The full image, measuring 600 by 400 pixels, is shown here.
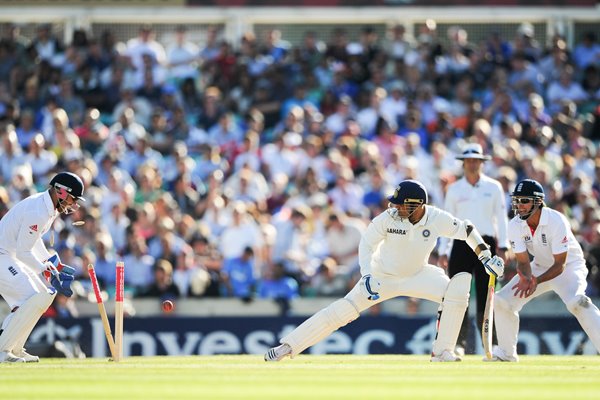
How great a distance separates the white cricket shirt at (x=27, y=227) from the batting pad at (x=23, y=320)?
1.35ft

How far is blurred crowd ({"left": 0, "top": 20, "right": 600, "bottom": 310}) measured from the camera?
19.8 metres

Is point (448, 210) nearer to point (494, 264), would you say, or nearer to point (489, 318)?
point (489, 318)

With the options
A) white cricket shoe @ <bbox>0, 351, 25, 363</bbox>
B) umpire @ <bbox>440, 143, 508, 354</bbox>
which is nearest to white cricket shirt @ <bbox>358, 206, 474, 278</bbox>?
umpire @ <bbox>440, 143, 508, 354</bbox>

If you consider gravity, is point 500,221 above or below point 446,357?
above

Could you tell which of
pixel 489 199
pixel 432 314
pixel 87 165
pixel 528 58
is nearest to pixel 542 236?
pixel 489 199

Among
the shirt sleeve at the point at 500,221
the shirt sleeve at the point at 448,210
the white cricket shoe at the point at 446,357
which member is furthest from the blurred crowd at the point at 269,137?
the white cricket shoe at the point at 446,357

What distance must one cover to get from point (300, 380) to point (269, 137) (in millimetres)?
11600

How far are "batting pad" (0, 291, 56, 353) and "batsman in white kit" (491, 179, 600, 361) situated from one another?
4688 mm

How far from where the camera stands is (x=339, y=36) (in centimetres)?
2452

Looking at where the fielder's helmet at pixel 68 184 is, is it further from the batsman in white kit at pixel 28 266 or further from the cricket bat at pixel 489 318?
the cricket bat at pixel 489 318

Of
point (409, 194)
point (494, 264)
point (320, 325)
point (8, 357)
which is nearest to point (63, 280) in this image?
point (8, 357)

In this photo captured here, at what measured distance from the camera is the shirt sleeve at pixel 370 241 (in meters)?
13.9

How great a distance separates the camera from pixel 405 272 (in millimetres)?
14188

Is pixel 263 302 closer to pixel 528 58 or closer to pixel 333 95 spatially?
pixel 333 95
